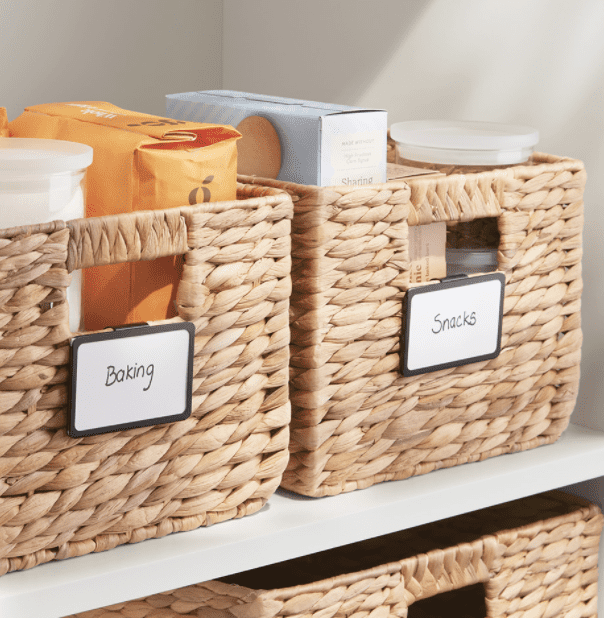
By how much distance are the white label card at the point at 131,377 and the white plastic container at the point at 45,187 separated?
4 cm

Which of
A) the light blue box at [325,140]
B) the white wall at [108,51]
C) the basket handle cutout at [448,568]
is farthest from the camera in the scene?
the white wall at [108,51]

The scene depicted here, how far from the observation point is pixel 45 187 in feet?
1.88

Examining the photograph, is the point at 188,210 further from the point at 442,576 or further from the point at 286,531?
the point at 442,576

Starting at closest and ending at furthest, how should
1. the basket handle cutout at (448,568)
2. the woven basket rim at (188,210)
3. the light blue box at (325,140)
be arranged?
the woven basket rim at (188,210) < the light blue box at (325,140) < the basket handle cutout at (448,568)

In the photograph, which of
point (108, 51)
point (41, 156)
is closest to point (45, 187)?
point (41, 156)

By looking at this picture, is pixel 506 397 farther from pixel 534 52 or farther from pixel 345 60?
pixel 345 60

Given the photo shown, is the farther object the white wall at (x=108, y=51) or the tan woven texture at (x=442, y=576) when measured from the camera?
the white wall at (x=108, y=51)

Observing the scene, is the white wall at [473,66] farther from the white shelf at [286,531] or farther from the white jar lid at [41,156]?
the white jar lid at [41,156]

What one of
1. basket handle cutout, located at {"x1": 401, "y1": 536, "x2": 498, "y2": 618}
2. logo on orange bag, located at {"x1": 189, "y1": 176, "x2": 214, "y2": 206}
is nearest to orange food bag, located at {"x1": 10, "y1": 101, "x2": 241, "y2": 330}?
logo on orange bag, located at {"x1": 189, "y1": 176, "x2": 214, "y2": 206}

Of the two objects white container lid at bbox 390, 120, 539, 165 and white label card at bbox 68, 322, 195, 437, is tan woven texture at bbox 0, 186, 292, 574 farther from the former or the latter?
white container lid at bbox 390, 120, 539, 165

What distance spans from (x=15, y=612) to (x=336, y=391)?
289mm

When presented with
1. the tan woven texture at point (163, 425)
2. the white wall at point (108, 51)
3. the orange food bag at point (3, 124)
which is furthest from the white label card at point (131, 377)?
the white wall at point (108, 51)

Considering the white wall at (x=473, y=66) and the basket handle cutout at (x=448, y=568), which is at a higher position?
the white wall at (x=473, y=66)

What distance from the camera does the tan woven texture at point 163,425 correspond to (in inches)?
22.0
